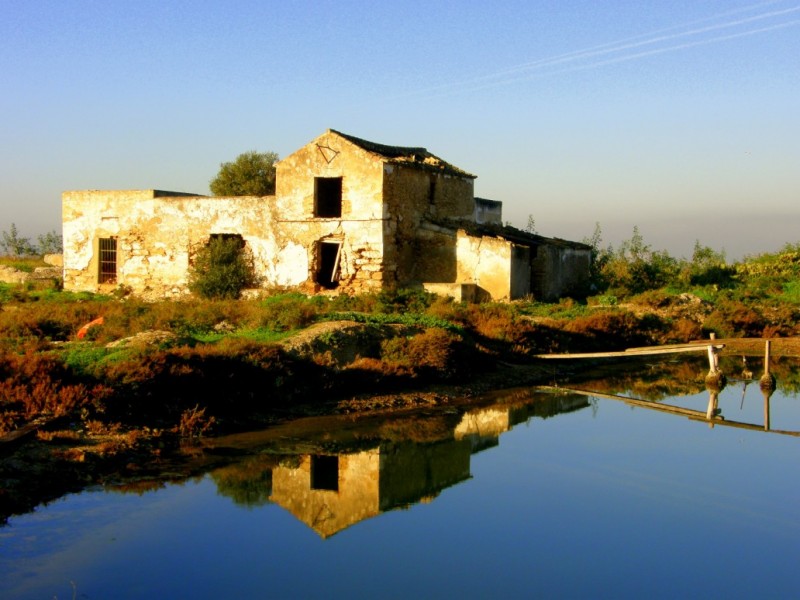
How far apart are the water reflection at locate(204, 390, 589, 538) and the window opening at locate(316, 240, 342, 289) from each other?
9.54m

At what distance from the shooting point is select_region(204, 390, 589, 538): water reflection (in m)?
11.1

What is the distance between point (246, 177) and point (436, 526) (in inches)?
1115

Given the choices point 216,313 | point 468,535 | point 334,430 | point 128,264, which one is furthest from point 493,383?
point 128,264

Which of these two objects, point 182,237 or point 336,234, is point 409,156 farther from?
point 182,237

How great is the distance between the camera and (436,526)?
10.1 m

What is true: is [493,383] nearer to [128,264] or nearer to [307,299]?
[307,299]

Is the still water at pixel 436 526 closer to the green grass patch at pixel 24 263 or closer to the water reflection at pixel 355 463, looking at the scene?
the water reflection at pixel 355 463

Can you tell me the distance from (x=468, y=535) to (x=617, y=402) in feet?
27.9

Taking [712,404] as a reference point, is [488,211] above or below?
above

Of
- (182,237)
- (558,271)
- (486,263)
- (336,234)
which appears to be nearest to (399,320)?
(486,263)

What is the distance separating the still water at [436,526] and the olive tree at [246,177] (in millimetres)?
22620

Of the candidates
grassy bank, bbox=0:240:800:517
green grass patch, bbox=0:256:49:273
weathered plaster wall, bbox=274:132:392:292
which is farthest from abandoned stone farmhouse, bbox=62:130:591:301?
green grass patch, bbox=0:256:49:273

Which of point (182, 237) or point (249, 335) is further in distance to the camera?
point (182, 237)

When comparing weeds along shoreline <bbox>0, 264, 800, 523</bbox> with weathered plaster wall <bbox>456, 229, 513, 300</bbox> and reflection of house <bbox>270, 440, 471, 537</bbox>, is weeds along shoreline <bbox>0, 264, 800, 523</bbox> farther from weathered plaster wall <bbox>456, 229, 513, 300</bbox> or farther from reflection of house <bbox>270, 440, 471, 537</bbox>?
reflection of house <bbox>270, 440, 471, 537</bbox>
